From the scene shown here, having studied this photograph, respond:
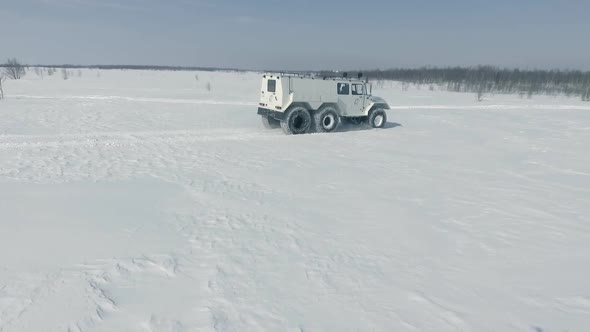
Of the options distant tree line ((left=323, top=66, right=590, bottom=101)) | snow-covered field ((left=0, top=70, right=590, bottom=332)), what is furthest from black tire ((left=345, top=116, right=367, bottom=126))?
distant tree line ((left=323, top=66, right=590, bottom=101))

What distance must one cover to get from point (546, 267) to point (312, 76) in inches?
382

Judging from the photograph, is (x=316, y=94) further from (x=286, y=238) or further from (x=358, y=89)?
(x=286, y=238)

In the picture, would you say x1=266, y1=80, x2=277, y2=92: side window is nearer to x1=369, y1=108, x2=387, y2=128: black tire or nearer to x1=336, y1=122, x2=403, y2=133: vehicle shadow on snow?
x1=336, y1=122, x2=403, y2=133: vehicle shadow on snow

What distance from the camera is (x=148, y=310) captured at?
3.33 m

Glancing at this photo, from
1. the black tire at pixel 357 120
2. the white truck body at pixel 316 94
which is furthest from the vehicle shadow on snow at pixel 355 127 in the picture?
the white truck body at pixel 316 94

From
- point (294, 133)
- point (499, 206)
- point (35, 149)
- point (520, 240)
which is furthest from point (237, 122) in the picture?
point (520, 240)

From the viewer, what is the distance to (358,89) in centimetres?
1348

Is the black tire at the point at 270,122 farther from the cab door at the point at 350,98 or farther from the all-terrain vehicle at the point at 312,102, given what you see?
the cab door at the point at 350,98

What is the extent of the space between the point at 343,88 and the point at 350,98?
49 cm

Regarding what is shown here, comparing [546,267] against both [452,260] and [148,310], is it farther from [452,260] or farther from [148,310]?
[148,310]

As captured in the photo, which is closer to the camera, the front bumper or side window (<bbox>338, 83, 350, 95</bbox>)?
the front bumper

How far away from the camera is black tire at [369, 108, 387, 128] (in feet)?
45.4

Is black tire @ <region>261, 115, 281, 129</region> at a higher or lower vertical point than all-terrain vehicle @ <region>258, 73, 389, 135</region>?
lower

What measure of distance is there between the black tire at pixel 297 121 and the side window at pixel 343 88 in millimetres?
1606
